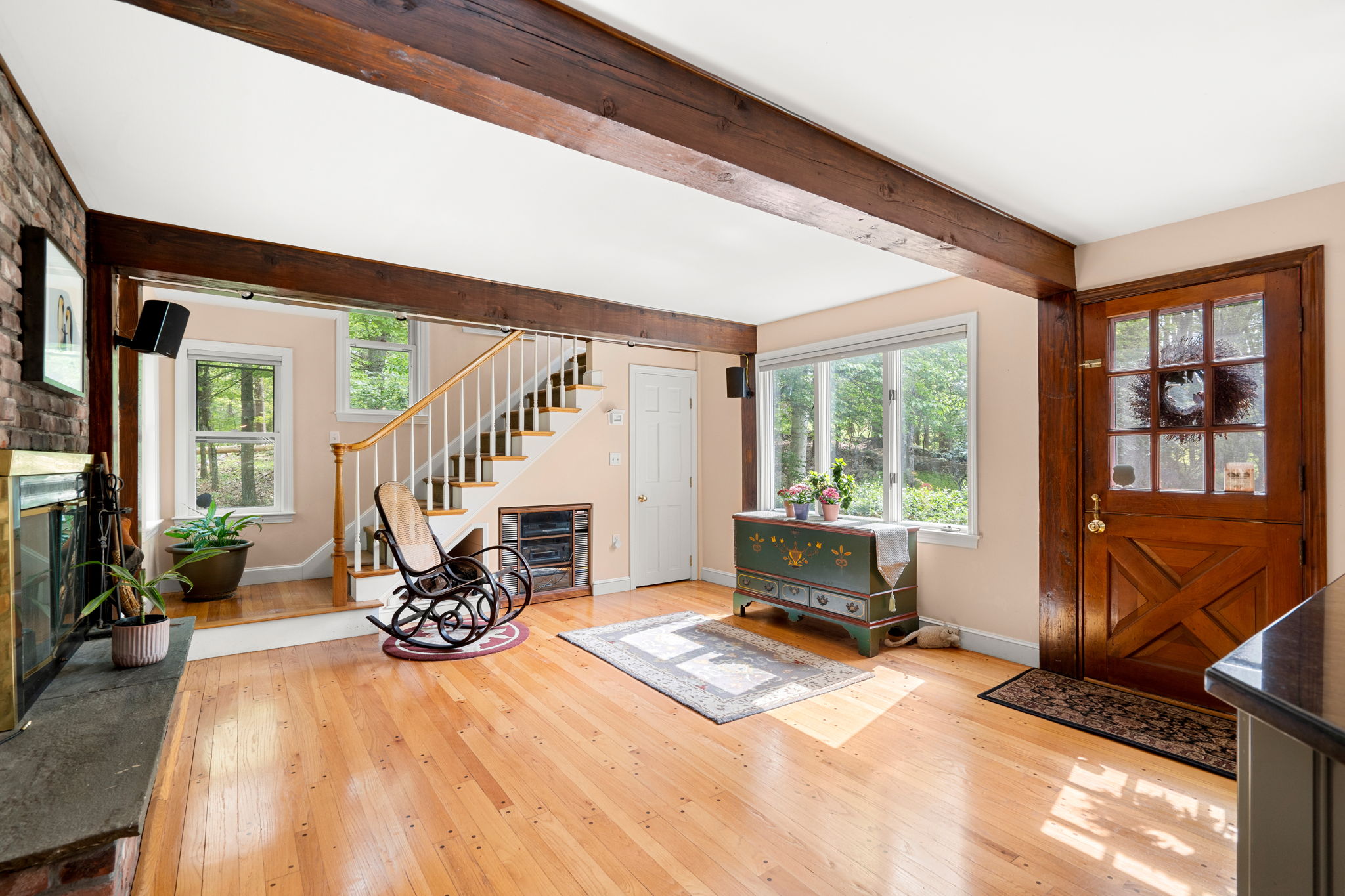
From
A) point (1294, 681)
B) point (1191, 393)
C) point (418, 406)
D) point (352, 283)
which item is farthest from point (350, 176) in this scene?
point (1191, 393)

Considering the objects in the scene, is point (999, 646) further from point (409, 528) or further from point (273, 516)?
point (273, 516)

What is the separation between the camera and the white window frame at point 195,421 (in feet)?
17.2

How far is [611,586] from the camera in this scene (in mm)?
6090

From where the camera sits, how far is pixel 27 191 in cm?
217

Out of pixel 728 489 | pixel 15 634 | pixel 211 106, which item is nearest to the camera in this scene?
pixel 15 634

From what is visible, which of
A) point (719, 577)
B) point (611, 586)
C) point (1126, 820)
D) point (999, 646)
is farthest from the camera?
point (719, 577)

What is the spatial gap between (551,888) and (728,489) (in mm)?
4474

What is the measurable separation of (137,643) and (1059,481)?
4.42 metres

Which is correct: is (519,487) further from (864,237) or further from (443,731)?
(864,237)

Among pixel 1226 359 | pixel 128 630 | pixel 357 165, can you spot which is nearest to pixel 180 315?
pixel 357 165

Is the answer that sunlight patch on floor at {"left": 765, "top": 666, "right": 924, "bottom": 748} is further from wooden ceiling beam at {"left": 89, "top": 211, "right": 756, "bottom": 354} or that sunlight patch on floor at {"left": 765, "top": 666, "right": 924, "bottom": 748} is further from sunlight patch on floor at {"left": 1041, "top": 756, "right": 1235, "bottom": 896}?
wooden ceiling beam at {"left": 89, "top": 211, "right": 756, "bottom": 354}

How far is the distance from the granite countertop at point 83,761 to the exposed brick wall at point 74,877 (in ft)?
0.16

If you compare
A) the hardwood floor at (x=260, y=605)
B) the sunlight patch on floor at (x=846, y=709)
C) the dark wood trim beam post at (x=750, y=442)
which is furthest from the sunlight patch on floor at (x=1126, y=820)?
the hardwood floor at (x=260, y=605)

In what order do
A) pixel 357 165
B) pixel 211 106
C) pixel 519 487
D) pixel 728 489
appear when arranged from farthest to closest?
pixel 728 489
pixel 519 487
pixel 357 165
pixel 211 106
